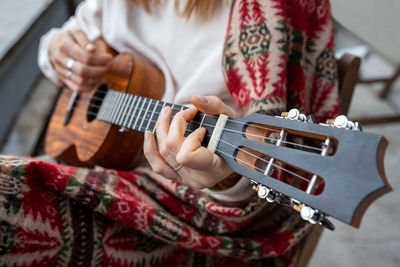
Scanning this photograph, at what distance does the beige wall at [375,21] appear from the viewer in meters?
0.58

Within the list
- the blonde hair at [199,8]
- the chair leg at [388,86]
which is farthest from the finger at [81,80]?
the chair leg at [388,86]

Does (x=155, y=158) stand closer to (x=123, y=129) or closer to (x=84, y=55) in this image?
(x=123, y=129)

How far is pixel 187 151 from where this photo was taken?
0.36 meters

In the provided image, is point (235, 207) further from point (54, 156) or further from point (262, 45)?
point (54, 156)

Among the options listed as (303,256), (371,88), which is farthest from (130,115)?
(371,88)

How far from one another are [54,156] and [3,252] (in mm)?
341

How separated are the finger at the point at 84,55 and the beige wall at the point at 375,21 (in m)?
0.42

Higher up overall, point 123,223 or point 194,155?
point 194,155

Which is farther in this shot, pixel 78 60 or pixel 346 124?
pixel 78 60

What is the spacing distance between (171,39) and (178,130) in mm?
280

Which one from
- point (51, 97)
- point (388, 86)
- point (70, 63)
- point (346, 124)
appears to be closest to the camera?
point (346, 124)

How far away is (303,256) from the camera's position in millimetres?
569

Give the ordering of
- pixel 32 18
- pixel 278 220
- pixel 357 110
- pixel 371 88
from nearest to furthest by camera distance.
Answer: pixel 278 220
pixel 32 18
pixel 357 110
pixel 371 88

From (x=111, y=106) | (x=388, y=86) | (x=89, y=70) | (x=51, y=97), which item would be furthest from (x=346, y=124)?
(x=388, y=86)
